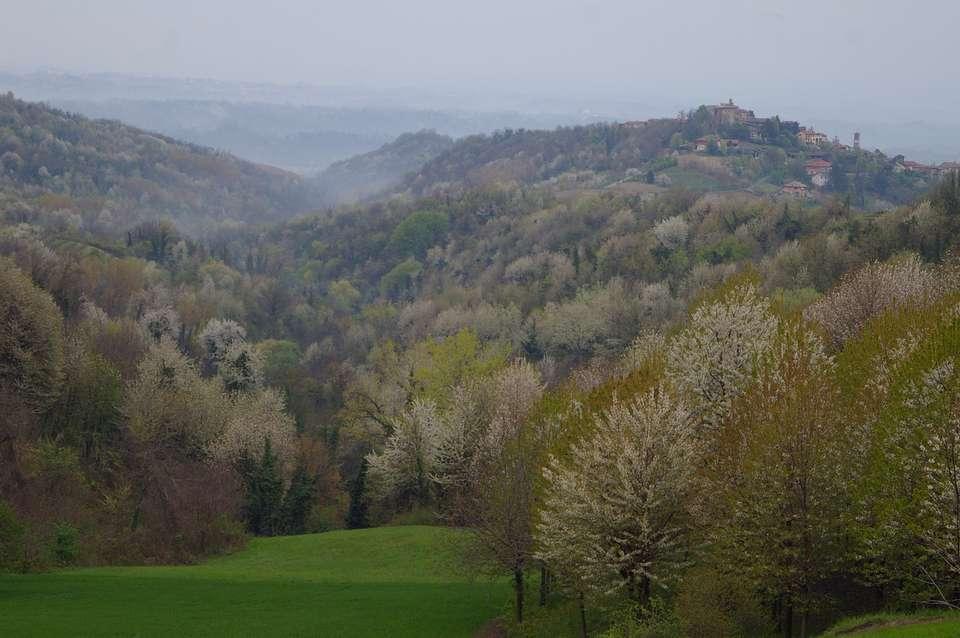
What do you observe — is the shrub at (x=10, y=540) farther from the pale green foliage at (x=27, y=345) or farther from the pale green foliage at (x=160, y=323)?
the pale green foliage at (x=160, y=323)

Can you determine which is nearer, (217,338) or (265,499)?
(265,499)

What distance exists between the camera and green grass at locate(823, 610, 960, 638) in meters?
16.4

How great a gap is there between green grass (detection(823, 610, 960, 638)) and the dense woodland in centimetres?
57

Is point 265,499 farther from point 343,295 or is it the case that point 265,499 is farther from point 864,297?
point 343,295

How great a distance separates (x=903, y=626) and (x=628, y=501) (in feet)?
24.7

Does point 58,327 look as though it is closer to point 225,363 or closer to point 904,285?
point 225,363

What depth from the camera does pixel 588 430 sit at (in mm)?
25938

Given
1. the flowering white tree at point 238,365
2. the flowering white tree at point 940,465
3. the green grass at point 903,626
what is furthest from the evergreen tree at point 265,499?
the flowering white tree at point 940,465

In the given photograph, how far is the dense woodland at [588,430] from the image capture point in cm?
2097

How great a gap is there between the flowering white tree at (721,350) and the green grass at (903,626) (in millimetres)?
10037

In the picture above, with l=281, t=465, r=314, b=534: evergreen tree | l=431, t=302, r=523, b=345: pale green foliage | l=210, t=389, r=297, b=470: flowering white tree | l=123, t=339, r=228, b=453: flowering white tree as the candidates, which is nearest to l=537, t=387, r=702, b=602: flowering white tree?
l=281, t=465, r=314, b=534: evergreen tree

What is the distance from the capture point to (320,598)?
33.4m

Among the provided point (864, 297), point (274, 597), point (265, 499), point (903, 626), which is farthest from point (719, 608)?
point (265, 499)

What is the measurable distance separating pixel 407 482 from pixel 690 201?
345 feet
